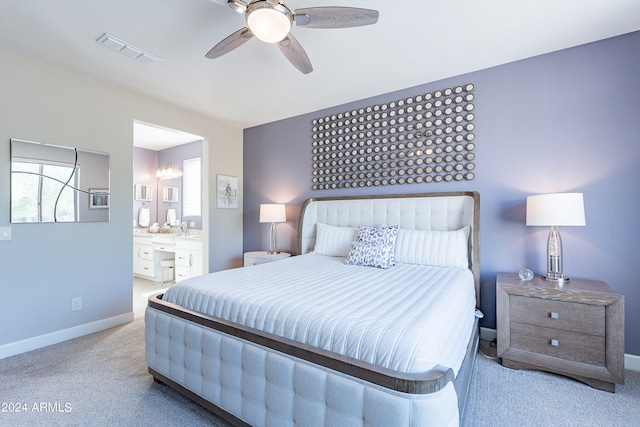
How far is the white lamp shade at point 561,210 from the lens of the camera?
83.4 inches

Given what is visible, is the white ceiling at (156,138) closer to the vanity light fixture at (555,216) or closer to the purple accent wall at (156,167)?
the purple accent wall at (156,167)

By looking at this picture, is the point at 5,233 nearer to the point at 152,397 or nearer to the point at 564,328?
the point at 152,397

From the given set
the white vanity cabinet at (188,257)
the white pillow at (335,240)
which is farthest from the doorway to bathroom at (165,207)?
the white pillow at (335,240)

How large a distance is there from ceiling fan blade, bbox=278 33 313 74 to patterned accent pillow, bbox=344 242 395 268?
161 centimetres

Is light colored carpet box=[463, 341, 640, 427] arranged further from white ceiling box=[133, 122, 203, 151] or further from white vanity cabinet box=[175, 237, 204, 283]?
white ceiling box=[133, 122, 203, 151]

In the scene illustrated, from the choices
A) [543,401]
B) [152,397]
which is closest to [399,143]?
[543,401]

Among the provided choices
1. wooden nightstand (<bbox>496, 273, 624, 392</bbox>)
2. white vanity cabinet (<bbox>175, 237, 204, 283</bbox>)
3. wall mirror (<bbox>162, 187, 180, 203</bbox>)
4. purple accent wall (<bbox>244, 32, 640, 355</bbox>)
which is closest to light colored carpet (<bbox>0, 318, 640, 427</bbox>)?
wooden nightstand (<bbox>496, 273, 624, 392</bbox>)

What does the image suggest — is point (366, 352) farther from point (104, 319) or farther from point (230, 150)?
point (230, 150)

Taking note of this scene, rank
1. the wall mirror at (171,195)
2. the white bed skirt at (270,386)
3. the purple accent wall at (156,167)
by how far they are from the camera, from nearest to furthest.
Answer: the white bed skirt at (270,386), the purple accent wall at (156,167), the wall mirror at (171,195)

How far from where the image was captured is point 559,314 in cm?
208

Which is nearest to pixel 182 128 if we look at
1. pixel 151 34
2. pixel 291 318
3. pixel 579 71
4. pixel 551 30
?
pixel 151 34

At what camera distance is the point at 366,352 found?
116 cm

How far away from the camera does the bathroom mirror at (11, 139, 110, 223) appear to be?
2490 mm

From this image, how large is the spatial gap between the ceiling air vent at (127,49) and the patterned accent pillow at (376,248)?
2507mm
